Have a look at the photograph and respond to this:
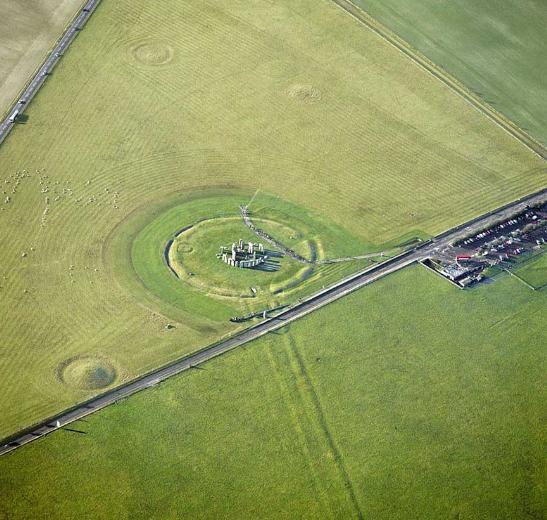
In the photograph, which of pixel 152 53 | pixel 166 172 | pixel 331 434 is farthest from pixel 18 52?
pixel 331 434

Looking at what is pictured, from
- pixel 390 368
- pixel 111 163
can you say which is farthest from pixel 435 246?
pixel 111 163

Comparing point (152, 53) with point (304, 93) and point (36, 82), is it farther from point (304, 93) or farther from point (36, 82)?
point (304, 93)

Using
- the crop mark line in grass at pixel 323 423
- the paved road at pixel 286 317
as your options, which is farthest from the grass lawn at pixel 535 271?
the crop mark line in grass at pixel 323 423

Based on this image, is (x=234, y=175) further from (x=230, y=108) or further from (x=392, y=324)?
(x=392, y=324)

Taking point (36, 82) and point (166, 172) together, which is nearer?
point (166, 172)

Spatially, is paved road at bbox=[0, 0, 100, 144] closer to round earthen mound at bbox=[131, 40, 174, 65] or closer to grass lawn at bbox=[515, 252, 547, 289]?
round earthen mound at bbox=[131, 40, 174, 65]

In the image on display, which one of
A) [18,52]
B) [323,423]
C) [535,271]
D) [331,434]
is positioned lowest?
[331,434]

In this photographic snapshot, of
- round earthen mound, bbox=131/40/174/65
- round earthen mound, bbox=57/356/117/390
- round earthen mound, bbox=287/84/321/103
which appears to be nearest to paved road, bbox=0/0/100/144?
round earthen mound, bbox=131/40/174/65

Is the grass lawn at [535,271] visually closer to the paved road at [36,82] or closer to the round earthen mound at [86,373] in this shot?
the round earthen mound at [86,373]
